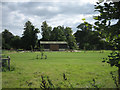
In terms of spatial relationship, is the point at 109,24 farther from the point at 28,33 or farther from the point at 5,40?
the point at 28,33

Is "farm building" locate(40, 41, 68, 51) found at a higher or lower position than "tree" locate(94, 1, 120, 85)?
lower

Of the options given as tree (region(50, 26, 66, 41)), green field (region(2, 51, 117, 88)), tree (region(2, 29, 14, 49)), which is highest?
tree (region(50, 26, 66, 41))

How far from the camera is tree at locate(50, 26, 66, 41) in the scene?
116ft

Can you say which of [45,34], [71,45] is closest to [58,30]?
[45,34]

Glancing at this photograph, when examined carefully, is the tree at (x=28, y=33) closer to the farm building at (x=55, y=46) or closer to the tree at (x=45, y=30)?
the tree at (x=45, y=30)

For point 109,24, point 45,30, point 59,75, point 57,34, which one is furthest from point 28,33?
point 57,34

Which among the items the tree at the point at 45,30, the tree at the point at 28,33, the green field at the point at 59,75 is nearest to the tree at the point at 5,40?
the green field at the point at 59,75

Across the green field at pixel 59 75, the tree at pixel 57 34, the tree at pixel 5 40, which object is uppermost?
the tree at pixel 57 34

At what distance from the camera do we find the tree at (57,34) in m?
35.2

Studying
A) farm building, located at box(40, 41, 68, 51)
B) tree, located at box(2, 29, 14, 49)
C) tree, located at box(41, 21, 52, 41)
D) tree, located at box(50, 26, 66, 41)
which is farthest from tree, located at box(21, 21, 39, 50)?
farm building, located at box(40, 41, 68, 51)

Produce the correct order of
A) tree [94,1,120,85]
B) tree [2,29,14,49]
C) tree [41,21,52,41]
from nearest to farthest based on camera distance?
tree [94,1,120,85] → tree [2,29,14,49] → tree [41,21,52,41]

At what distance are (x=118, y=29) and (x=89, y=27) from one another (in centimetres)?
63

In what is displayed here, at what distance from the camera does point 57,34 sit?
3738 centimetres

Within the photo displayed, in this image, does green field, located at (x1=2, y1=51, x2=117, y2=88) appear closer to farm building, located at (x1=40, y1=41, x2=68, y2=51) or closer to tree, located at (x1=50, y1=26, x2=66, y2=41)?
tree, located at (x1=50, y1=26, x2=66, y2=41)
